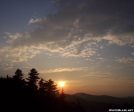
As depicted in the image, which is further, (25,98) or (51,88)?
(51,88)

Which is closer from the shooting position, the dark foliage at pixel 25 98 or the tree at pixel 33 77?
the dark foliage at pixel 25 98

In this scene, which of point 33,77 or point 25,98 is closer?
point 25,98

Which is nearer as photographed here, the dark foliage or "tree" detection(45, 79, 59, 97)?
the dark foliage

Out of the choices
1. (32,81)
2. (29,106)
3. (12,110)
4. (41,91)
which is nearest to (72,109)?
(41,91)

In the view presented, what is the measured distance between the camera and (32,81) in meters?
32.9

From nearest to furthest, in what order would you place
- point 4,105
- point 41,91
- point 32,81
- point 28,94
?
point 4,105, point 28,94, point 41,91, point 32,81

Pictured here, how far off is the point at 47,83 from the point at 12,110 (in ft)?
→ 40.6

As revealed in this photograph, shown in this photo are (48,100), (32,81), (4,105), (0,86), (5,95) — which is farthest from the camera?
(32,81)

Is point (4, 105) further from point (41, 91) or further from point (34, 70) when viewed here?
point (34, 70)

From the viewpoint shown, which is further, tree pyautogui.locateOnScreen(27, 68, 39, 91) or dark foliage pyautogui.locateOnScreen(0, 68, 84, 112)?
tree pyautogui.locateOnScreen(27, 68, 39, 91)

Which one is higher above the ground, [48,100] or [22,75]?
[22,75]

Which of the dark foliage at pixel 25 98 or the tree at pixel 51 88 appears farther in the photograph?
the tree at pixel 51 88

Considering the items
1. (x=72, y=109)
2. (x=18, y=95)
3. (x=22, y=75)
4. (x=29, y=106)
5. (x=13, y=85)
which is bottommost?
(x=72, y=109)

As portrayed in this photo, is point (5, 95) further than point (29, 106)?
No
